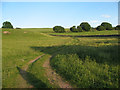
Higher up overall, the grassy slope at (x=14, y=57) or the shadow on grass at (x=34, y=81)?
the grassy slope at (x=14, y=57)

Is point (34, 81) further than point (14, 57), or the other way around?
point (14, 57)

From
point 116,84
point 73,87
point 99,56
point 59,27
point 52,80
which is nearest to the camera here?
point 116,84

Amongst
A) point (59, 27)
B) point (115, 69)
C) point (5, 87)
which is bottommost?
point (5, 87)

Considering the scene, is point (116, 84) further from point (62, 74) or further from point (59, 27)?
point (59, 27)

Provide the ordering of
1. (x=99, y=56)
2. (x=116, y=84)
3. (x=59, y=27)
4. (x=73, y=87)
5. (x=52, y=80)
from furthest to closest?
(x=59, y=27) → (x=99, y=56) → (x=52, y=80) → (x=73, y=87) → (x=116, y=84)

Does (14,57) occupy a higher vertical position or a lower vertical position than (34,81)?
higher

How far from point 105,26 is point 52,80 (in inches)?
5494

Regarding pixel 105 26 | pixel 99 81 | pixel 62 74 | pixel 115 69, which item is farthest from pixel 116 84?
pixel 105 26

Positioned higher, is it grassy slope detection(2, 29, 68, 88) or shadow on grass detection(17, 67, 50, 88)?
grassy slope detection(2, 29, 68, 88)

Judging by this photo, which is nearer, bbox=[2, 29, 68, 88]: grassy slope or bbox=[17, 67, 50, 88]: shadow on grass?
bbox=[17, 67, 50, 88]: shadow on grass

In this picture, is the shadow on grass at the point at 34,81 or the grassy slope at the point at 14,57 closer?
the shadow on grass at the point at 34,81

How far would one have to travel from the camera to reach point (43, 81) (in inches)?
387

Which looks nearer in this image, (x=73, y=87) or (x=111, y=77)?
(x=73, y=87)

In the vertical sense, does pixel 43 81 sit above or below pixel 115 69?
below
